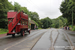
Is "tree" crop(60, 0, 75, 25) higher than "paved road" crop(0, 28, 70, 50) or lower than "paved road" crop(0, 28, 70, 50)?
higher

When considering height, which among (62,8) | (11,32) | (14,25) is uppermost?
(62,8)

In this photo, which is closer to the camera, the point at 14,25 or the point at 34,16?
the point at 14,25

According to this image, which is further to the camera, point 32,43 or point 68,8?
point 68,8

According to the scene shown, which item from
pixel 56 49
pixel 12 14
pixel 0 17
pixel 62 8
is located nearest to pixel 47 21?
pixel 62 8

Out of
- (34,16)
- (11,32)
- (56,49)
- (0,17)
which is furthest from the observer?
(34,16)

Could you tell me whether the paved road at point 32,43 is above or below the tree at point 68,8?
below

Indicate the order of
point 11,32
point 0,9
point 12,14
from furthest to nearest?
1. point 0,9
2. point 12,14
3. point 11,32

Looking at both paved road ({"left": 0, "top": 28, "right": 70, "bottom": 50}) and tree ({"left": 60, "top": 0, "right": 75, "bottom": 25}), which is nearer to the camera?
paved road ({"left": 0, "top": 28, "right": 70, "bottom": 50})

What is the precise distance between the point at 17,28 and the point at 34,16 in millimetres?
57205

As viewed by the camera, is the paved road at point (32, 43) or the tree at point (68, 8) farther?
the tree at point (68, 8)

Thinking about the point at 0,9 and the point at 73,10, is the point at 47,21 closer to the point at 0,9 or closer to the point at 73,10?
the point at 73,10

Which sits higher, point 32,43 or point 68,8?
point 68,8

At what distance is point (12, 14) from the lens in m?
13.8

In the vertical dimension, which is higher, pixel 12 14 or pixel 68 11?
pixel 68 11
